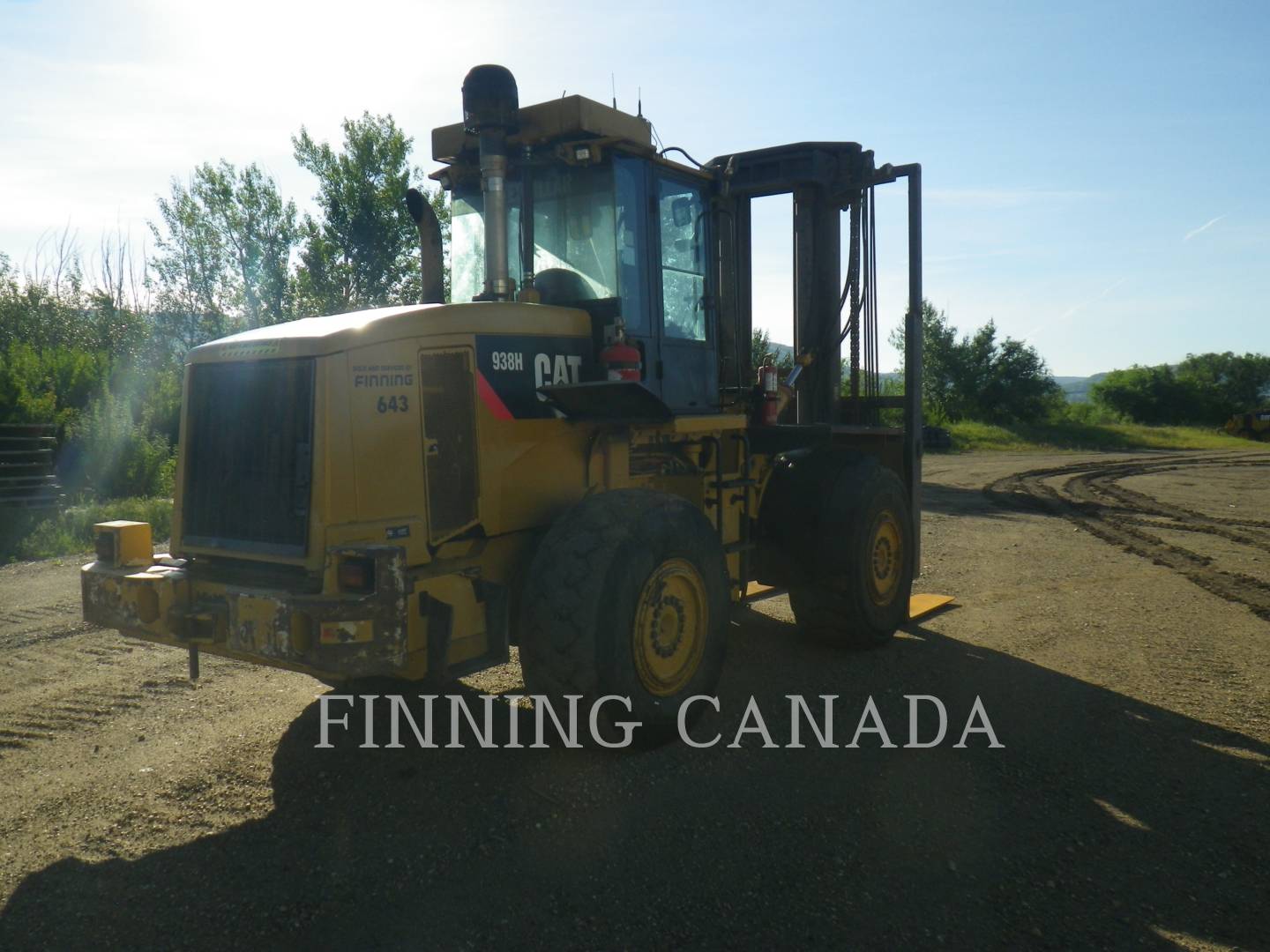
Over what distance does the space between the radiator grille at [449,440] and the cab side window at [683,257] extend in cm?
154

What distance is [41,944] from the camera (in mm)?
3143

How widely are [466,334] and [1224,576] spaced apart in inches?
328

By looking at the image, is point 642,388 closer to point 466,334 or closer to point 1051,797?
point 466,334

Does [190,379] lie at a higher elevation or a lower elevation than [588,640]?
higher

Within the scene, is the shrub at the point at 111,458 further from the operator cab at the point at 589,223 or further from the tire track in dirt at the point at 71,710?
the operator cab at the point at 589,223

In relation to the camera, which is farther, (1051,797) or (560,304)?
(560,304)

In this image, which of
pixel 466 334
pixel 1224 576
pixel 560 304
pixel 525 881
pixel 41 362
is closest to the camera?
pixel 525 881

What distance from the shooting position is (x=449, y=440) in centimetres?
443

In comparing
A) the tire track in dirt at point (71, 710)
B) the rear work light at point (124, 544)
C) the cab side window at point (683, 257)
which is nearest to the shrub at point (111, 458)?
the tire track in dirt at point (71, 710)

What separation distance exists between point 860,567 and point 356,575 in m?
3.57

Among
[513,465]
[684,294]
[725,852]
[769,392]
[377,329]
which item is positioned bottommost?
[725,852]

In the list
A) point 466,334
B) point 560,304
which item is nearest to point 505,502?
point 466,334

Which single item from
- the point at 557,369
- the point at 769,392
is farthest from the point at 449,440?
the point at 769,392

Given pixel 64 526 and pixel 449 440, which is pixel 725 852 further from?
pixel 64 526
